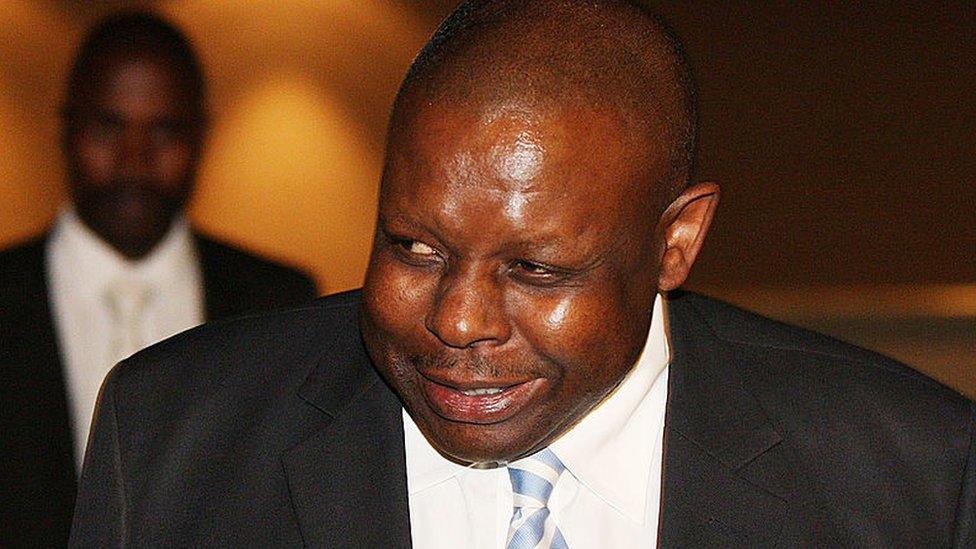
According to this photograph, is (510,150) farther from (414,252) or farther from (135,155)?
(135,155)

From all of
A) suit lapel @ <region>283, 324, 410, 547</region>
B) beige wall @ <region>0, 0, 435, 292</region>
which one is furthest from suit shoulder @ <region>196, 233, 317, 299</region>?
suit lapel @ <region>283, 324, 410, 547</region>

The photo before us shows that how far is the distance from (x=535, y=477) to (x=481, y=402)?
0.20 m

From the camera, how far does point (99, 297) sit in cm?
356

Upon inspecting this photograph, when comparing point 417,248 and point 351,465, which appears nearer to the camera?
point 417,248

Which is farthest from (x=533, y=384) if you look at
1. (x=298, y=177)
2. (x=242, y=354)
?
(x=298, y=177)

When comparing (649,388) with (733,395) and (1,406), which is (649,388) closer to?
(733,395)

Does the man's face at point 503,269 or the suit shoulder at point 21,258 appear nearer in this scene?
the man's face at point 503,269

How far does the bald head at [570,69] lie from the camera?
1475mm

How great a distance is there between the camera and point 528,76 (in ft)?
4.83

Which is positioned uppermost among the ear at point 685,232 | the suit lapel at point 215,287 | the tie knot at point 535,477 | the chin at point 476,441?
the ear at point 685,232

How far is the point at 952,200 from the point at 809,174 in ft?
1.83

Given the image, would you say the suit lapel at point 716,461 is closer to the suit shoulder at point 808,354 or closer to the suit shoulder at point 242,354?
the suit shoulder at point 808,354

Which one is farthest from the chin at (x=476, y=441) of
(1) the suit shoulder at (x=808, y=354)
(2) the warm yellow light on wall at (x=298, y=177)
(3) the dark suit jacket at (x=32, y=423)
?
(2) the warm yellow light on wall at (x=298, y=177)

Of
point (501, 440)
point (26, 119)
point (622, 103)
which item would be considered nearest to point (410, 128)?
point (622, 103)
